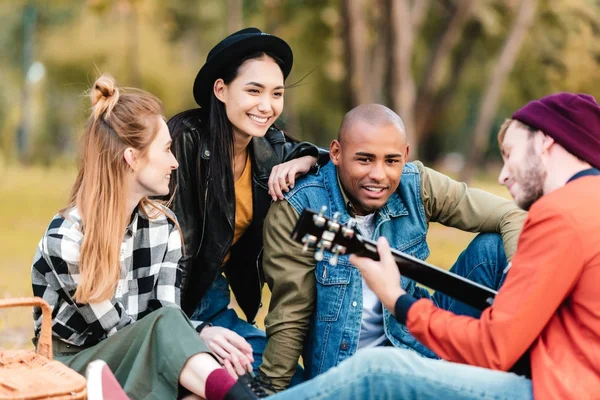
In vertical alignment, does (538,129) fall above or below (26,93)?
above

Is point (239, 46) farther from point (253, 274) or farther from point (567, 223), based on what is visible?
point (567, 223)

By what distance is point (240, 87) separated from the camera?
424cm

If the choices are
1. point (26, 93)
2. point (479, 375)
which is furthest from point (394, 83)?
point (26, 93)

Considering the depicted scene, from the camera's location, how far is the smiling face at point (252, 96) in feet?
13.9

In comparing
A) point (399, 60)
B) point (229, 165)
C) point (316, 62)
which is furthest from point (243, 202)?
point (316, 62)

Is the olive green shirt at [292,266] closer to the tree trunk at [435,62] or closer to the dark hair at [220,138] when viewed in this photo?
the dark hair at [220,138]

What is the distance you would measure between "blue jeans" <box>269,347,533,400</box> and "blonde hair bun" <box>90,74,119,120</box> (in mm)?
1608

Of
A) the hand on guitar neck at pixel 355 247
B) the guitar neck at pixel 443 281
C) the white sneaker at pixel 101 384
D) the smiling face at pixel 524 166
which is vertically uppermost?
the smiling face at pixel 524 166

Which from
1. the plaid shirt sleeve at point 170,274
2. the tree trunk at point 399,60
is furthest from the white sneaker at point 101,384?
the tree trunk at point 399,60

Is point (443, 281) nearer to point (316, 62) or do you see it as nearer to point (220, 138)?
point (220, 138)

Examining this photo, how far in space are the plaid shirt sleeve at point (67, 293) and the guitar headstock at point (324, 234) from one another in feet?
3.18

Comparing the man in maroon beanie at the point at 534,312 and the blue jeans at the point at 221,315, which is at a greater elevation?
the man in maroon beanie at the point at 534,312

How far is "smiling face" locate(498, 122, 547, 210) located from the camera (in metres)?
2.81

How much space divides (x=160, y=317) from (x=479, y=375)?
1229 mm
